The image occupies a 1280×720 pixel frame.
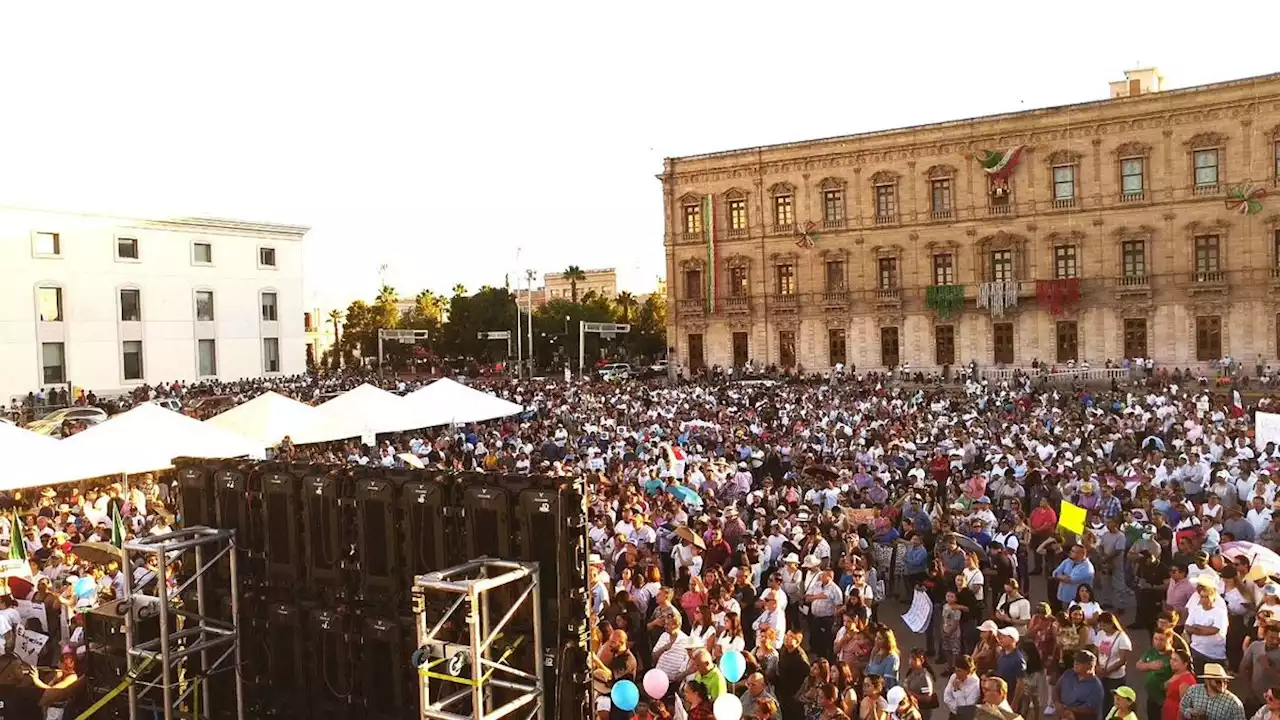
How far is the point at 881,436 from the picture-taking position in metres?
22.0

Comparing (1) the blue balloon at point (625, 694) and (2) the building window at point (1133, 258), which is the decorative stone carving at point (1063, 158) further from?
(1) the blue balloon at point (625, 694)

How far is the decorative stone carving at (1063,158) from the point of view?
44.8m

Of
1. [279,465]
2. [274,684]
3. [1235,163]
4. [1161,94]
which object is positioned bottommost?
[274,684]

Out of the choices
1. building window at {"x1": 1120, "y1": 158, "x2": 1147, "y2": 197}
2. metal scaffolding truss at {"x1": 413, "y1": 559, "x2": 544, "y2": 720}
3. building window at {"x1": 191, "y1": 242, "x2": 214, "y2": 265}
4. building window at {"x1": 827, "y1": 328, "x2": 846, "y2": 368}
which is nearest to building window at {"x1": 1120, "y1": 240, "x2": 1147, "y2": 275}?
building window at {"x1": 1120, "y1": 158, "x2": 1147, "y2": 197}

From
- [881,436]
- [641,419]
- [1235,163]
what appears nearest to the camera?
[881,436]

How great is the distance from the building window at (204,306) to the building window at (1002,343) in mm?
42592

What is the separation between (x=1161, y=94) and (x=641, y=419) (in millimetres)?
29514

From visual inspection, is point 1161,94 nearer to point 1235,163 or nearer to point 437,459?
point 1235,163

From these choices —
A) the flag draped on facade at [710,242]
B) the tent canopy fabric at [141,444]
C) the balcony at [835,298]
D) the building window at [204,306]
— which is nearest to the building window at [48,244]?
the building window at [204,306]

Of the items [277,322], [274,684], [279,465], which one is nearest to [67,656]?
[274,684]

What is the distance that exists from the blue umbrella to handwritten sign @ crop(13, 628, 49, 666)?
28.1 feet

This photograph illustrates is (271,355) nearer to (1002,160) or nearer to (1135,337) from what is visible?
(1002,160)

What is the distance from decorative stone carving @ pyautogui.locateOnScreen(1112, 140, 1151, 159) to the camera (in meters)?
43.4

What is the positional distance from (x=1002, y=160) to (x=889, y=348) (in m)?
10.3
